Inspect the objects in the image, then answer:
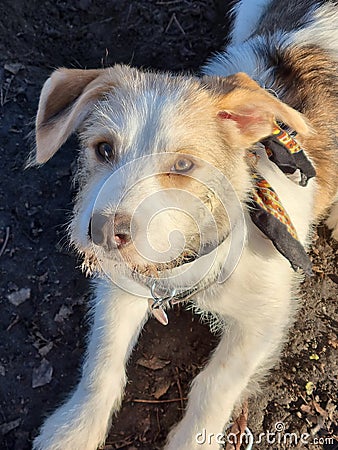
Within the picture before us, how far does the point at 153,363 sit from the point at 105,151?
4.91 ft

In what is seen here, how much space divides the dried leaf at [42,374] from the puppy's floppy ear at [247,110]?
1748 millimetres

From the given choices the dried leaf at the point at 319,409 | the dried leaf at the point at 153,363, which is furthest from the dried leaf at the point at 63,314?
the dried leaf at the point at 319,409

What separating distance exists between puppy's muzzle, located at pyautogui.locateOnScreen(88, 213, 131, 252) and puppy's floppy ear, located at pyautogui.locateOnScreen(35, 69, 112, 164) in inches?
18.2

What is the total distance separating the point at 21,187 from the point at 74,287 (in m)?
0.74

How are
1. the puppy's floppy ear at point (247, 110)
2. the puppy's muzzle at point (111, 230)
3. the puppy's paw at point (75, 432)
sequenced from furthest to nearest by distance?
the puppy's paw at point (75, 432) < the puppy's floppy ear at point (247, 110) < the puppy's muzzle at point (111, 230)

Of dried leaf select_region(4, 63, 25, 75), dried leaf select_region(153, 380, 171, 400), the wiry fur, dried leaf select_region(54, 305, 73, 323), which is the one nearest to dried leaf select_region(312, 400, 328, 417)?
the wiry fur

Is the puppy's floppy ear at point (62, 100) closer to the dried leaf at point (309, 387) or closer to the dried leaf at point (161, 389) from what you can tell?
the dried leaf at point (161, 389)

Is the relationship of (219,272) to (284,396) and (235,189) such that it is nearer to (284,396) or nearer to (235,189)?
(235,189)

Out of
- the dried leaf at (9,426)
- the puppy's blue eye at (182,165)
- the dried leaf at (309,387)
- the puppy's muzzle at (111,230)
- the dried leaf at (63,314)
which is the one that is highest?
the puppy's blue eye at (182,165)

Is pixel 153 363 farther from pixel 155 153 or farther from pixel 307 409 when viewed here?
pixel 155 153

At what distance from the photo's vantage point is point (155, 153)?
7.50ft

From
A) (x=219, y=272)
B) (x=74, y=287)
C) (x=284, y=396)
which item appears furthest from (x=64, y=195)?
(x=284, y=396)

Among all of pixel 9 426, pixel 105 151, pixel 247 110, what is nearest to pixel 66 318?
pixel 9 426

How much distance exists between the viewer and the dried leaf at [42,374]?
3355 mm
